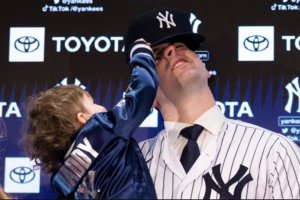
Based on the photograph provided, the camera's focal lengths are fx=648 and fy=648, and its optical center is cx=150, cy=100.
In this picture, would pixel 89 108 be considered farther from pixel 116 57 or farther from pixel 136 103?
pixel 116 57

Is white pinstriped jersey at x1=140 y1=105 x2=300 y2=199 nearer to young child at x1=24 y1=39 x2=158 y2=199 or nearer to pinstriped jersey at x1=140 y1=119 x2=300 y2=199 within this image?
pinstriped jersey at x1=140 y1=119 x2=300 y2=199

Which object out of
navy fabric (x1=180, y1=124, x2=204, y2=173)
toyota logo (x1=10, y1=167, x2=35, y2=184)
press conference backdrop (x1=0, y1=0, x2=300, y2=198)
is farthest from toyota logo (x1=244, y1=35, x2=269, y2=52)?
toyota logo (x1=10, y1=167, x2=35, y2=184)

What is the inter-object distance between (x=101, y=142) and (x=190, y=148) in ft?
1.15

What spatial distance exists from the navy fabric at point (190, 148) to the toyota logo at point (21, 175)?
2.36 ft

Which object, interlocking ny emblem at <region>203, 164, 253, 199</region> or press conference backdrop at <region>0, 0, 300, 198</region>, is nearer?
interlocking ny emblem at <region>203, 164, 253, 199</region>

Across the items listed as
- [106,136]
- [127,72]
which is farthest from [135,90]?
[127,72]

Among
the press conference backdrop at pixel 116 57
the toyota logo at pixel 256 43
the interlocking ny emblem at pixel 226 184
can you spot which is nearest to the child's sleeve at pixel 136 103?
the interlocking ny emblem at pixel 226 184

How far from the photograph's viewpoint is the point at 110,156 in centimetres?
227

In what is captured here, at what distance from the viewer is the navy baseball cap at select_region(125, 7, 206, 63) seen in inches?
100

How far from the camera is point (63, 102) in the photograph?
2.43 m

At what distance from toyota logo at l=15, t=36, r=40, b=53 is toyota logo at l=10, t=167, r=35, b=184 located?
1.72ft

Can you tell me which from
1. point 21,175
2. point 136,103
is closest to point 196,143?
point 136,103

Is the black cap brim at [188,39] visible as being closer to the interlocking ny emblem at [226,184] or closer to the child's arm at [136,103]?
the child's arm at [136,103]

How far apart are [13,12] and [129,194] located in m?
1.15
